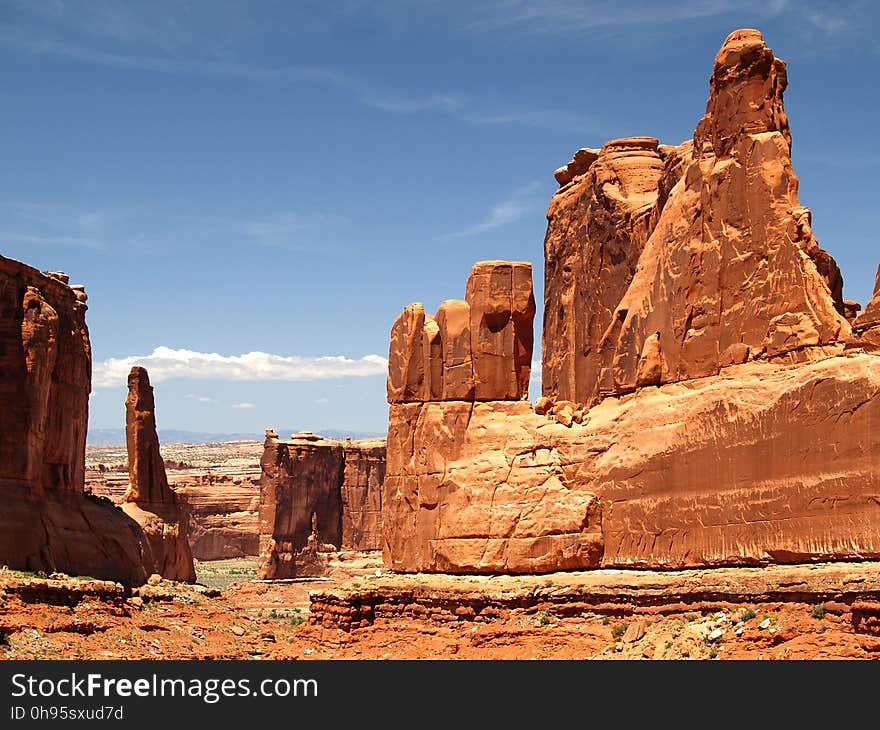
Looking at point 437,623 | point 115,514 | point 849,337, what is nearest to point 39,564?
point 115,514

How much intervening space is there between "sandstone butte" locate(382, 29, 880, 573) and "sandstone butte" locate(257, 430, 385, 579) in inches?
1805

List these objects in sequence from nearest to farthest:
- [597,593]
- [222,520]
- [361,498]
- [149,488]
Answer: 1. [597,593]
2. [149,488]
3. [361,498]
4. [222,520]

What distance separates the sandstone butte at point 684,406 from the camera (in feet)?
91.4

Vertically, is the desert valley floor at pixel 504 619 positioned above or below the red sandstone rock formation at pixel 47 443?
below

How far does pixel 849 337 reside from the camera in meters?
28.1

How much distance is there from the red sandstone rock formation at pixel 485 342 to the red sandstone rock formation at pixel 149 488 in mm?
20048

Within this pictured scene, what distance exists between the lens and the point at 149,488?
5506cm

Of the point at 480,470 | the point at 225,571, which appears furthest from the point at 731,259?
the point at 225,571

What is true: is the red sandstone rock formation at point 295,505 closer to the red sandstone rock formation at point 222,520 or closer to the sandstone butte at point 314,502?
the sandstone butte at point 314,502

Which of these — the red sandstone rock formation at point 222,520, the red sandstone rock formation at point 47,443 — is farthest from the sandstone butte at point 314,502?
the red sandstone rock formation at point 47,443

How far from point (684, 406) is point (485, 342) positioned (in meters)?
7.07

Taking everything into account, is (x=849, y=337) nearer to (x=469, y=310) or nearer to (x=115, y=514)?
(x=469, y=310)

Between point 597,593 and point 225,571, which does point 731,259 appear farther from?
point 225,571

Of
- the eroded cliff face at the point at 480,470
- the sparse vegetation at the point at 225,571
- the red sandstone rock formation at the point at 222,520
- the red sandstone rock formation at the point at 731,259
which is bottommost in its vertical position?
the sparse vegetation at the point at 225,571
